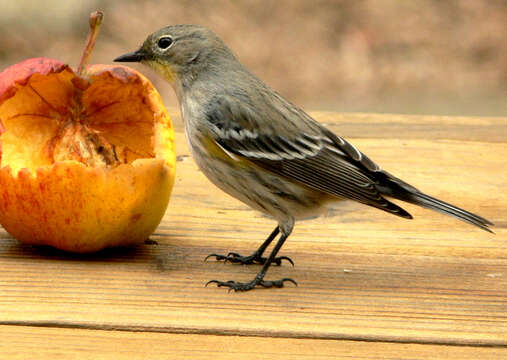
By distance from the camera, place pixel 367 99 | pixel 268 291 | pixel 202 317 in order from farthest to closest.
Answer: pixel 367 99 → pixel 268 291 → pixel 202 317

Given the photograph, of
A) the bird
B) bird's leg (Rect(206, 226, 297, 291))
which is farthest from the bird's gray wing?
bird's leg (Rect(206, 226, 297, 291))

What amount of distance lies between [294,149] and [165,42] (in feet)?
2.30

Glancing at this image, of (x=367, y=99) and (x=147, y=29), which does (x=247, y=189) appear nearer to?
(x=367, y=99)

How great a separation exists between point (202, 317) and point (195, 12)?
25.5 ft

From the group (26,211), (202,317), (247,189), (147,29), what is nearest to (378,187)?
(247,189)

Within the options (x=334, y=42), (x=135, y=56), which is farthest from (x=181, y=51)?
(x=334, y=42)

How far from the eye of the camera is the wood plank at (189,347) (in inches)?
91.4

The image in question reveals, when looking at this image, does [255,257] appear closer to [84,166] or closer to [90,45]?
[84,166]

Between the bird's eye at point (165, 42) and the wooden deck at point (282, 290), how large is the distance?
0.65 metres

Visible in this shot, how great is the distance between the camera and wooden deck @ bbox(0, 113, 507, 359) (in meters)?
2.41

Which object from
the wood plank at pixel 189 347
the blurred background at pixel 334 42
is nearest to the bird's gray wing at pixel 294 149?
the wood plank at pixel 189 347

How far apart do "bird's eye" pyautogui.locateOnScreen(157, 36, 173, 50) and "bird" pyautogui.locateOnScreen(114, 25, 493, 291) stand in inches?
7.1

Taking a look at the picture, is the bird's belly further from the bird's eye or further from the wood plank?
the wood plank

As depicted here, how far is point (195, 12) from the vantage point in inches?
395
